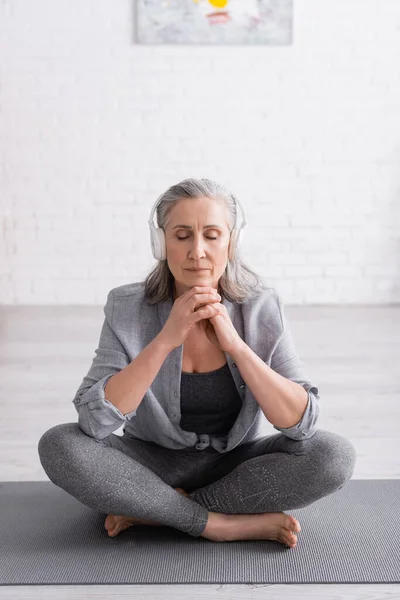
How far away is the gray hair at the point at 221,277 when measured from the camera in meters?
1.87

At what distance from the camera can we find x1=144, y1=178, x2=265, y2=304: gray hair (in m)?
1.87

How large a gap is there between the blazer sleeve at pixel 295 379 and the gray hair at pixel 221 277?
0.09 meters

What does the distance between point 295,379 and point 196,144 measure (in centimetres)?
292

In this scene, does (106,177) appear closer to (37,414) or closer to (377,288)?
(377,288)

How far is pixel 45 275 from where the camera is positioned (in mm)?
4746

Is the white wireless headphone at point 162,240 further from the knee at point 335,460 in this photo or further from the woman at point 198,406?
the knee at point 335,460

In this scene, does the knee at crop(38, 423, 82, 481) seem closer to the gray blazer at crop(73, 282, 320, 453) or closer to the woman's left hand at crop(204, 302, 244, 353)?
the gray blazer at crop(73, 282, 320, 453)

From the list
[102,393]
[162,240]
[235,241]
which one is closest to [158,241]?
[162,240]

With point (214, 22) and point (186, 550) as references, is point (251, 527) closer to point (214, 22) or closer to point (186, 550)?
point (186, 550)

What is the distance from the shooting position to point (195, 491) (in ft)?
6.48

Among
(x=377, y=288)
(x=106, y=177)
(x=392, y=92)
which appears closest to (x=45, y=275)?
(x=106, y=177)

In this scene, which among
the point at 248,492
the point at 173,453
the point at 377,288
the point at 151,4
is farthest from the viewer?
the point at 377,288

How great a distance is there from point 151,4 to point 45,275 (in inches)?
60.7

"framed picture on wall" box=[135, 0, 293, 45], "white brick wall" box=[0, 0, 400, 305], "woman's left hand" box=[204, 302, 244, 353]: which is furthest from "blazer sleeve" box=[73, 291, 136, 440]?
"framed picture on wall" box=[135, 0, 293, 45]
